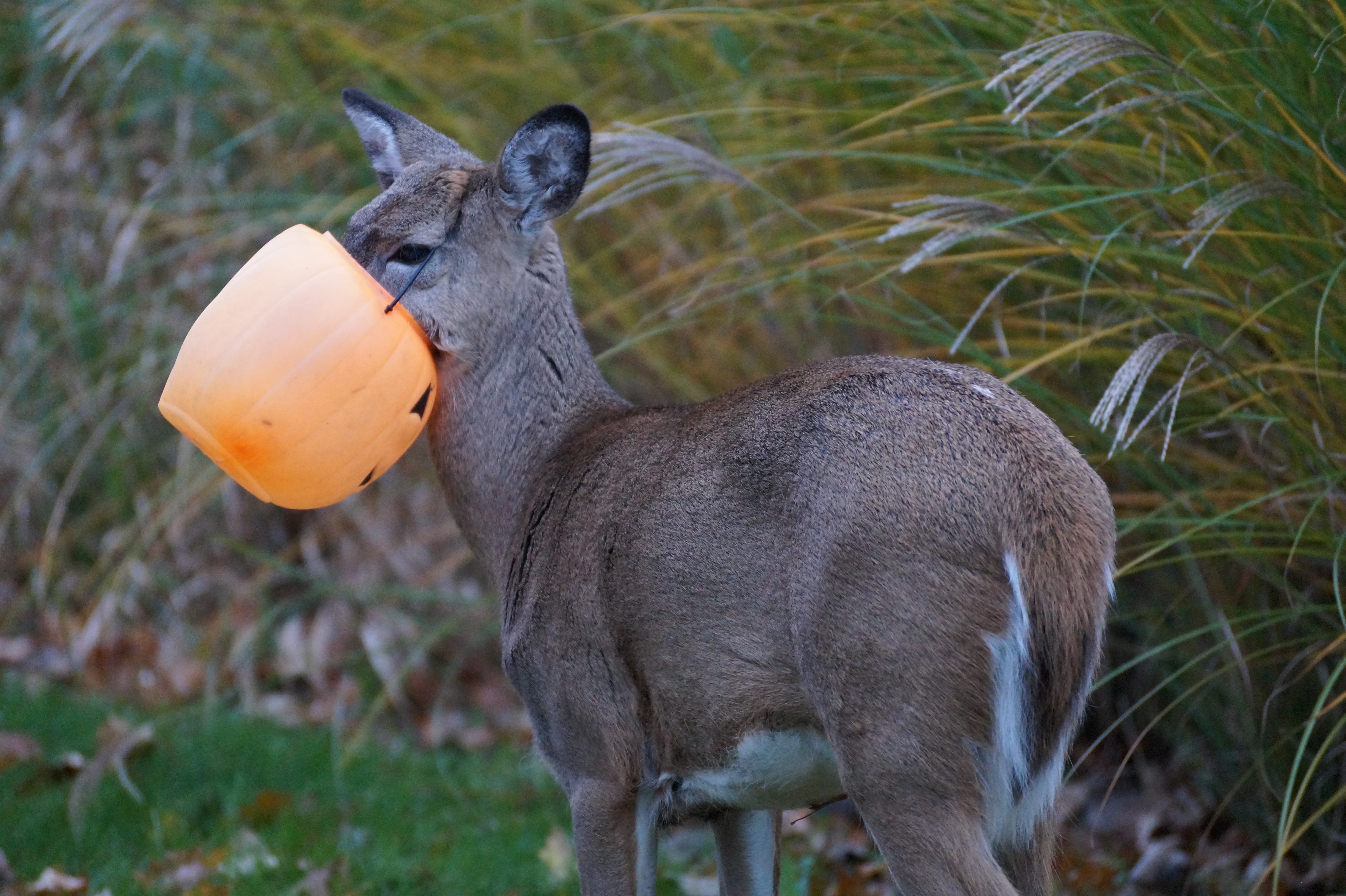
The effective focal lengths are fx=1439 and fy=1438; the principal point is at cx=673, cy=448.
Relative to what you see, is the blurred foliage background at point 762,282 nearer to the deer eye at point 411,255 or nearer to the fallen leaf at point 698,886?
the deer eye at point 411,255

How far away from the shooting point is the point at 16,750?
5223 mm

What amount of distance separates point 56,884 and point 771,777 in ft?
7.52

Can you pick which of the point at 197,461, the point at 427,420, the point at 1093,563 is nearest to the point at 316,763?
the point at 197,461

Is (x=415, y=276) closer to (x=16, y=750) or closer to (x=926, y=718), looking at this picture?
(x=926, y=718)

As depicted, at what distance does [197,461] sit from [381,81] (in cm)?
192

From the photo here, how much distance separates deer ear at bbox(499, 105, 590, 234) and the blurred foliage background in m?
0.38

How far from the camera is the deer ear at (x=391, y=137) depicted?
403 cm

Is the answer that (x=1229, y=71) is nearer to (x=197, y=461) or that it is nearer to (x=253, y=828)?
(x=253, y=828)

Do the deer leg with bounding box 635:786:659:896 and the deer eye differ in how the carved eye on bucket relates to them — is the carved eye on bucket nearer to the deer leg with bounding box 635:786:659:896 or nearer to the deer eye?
the deer eye

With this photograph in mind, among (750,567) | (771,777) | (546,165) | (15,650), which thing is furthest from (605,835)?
(15,650)

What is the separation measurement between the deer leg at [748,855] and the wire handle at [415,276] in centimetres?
151

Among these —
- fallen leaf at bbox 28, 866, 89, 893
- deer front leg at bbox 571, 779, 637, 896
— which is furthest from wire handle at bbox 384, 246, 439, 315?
fallen leaf at bbox 28, 866, 89, 893

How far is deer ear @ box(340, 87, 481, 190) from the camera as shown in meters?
4.03

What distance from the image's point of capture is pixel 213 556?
7336mm
